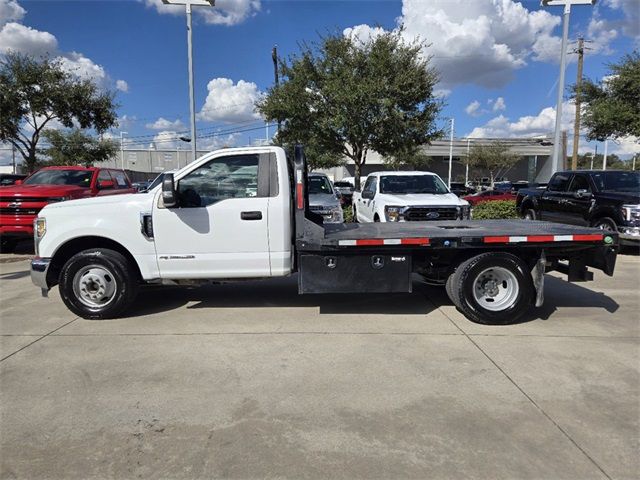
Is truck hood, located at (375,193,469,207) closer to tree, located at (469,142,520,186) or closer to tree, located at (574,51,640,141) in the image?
tree, located at (574,51,640,141)

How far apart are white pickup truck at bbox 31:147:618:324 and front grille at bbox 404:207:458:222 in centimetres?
347

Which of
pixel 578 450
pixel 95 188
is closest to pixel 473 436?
pixel 578 450

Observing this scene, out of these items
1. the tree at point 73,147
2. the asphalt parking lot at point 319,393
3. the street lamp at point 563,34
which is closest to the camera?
the asphalt parking lot at point 319,393

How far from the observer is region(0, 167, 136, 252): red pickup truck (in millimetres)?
10516

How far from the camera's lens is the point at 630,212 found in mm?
10391

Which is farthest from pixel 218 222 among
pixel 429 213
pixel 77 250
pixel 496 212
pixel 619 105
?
pixel 619 105

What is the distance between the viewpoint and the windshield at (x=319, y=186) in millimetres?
12487

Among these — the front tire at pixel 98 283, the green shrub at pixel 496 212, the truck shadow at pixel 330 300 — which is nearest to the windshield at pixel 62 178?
the truck shadow at pixel 330 300

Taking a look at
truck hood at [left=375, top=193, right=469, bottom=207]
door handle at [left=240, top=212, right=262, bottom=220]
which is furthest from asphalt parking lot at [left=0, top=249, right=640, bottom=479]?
truck hood at [left=375, top=193, right=469, bottom=207]

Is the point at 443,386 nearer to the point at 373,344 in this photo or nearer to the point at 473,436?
the point at 473,436

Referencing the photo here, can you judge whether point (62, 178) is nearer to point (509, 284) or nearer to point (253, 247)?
point (253, 247)

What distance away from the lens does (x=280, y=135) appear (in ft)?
62.7

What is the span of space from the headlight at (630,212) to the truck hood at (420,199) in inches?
143

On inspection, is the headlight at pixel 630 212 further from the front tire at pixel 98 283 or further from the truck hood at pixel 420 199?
the front tire at pixel 98 283
